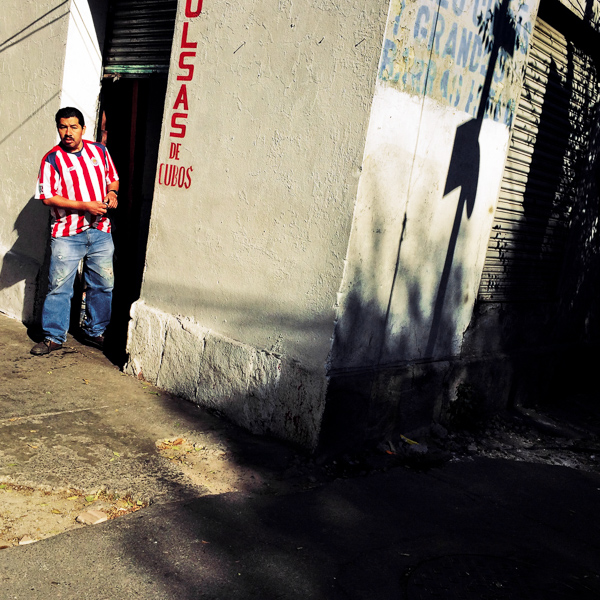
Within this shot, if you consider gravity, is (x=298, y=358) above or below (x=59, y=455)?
above

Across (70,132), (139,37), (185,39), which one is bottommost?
(70,132)

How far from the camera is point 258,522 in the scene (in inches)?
131

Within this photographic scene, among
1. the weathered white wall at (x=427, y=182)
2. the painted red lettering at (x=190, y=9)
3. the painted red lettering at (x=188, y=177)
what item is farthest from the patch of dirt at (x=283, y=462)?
the painted red lettering at (x=190, y=9)

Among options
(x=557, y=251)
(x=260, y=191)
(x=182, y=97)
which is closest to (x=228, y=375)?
(x=260, y=191)

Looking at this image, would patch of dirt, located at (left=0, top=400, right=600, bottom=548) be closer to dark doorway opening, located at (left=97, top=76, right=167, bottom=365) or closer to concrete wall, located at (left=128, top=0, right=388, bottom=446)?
concrete wall, located at (left=128, top=0, right=388, bottom=446)

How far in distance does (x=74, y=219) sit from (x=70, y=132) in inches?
26.1

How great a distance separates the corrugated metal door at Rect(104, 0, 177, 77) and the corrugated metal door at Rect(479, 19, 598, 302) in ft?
9.43

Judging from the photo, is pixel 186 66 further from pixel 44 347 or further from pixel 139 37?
pixel 44 347

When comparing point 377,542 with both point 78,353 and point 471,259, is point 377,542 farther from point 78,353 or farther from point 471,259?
point 78,353

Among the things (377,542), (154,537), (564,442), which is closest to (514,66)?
(564,442)

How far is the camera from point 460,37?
4262 millimetres

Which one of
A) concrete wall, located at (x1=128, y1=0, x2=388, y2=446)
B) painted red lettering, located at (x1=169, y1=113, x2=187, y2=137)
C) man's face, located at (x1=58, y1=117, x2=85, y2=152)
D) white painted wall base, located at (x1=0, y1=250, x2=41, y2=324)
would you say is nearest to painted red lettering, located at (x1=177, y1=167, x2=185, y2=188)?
concrete wall, located at (x1=128, y1=0, x2=388, y2=446)

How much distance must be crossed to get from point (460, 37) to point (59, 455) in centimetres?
354

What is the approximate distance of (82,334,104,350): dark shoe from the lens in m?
5.74
